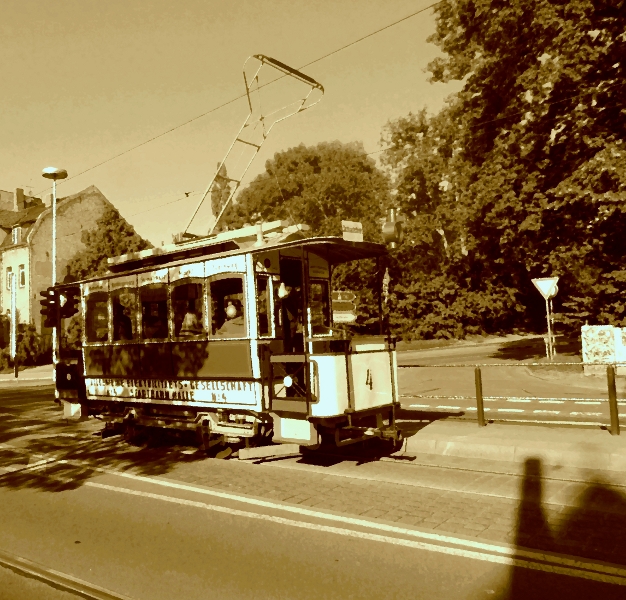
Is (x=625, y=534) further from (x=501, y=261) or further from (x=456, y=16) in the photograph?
(x=456, y=16)

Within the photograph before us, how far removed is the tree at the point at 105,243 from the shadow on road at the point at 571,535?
3335cm

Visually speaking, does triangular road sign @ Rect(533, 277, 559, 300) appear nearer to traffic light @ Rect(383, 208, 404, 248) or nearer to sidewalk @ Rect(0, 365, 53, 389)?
Result: traffic light @ Rect(383, 208, 404, 248)

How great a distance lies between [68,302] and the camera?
12469 millimetres

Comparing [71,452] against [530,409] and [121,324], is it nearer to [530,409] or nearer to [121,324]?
[121,324]

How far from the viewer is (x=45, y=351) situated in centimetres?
3909

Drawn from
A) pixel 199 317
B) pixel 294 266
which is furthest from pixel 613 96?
pixel 199 317

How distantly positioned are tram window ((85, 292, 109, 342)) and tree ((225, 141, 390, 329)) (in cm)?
3579

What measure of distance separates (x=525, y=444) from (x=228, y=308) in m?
4.60

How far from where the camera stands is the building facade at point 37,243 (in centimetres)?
4241

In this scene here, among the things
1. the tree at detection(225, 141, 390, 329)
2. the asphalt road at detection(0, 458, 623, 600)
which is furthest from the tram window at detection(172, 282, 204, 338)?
the tree at detection(225, 141, 390, 329)

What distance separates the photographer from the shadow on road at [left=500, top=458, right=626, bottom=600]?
424 cm

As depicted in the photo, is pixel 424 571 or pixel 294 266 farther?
pixel 294 266

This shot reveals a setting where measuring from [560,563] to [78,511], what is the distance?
15.8ft

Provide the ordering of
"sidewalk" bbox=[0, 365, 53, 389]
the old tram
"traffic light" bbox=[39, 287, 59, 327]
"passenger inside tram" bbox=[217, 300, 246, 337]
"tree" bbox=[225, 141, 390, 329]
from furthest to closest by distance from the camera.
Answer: "tree" bbox=[225, 141, 390, 329] < "sidewalk" bbox=[0, 365, 53, 389] < "traffic light" bbox=[39, 287, 59, 327] < "passenger inside tram" bbox=[217, 300, 246, 337] < the old tram
